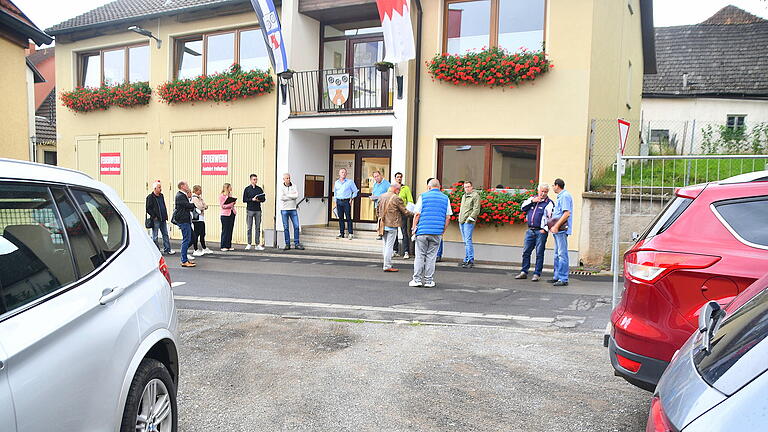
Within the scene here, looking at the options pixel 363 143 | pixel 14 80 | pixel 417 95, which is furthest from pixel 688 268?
pixel 363 143

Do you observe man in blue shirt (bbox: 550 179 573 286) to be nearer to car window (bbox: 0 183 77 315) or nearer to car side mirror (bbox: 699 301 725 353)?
car side mirror (bbox: 699 301 725 353)

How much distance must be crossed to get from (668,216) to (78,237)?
11.7 feet

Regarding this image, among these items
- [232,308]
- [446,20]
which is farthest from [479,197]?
[232,308]

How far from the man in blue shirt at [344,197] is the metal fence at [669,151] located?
592 cm

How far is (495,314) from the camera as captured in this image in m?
7.73

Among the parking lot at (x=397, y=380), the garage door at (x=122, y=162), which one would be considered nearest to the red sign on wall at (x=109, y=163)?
the garage door at (x=122, y=162)

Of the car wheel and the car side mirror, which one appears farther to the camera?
the car wheel

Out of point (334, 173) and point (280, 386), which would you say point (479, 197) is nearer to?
point (334, 173)

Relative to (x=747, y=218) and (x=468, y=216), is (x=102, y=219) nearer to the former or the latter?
(x=747, y=218)

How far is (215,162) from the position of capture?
56.1 ft

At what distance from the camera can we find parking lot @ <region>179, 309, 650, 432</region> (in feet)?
13.4

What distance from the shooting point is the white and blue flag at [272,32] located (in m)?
14.6

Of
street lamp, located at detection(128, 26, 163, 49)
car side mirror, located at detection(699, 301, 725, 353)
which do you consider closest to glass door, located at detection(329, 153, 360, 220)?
street lamp, located at detection(128, 26, 163, 49)

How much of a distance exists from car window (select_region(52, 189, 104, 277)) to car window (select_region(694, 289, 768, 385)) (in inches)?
100
